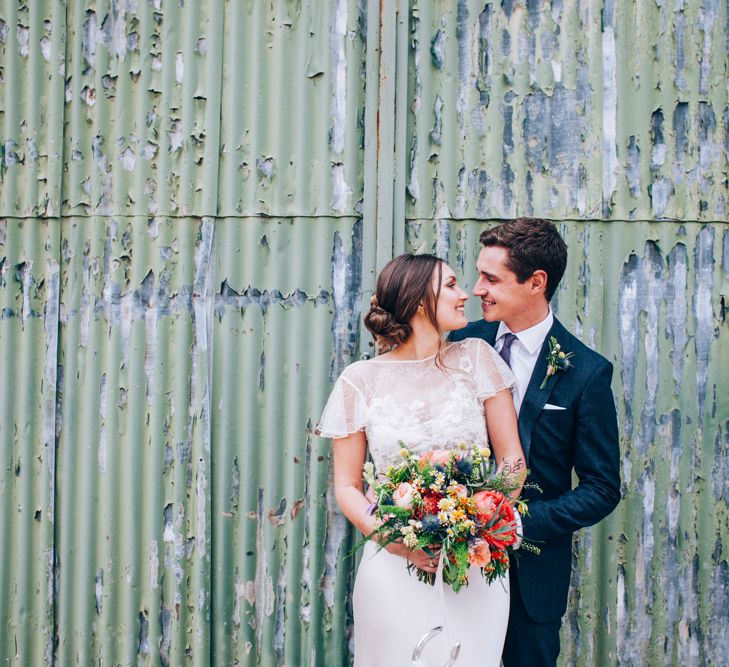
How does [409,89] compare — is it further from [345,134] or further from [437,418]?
[437,418]

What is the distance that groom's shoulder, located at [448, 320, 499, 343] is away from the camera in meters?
3.04

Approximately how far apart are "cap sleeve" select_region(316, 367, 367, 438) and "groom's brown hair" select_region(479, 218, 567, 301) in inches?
29.4

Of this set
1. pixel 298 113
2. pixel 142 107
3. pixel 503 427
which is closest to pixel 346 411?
pixel 503 427

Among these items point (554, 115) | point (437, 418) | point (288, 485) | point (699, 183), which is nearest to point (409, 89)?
point (554, 115)

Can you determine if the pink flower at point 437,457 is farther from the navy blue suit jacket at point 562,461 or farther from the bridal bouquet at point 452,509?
the navy blue suit jacket at point 562,461

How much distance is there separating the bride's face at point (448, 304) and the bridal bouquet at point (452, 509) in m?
0.51

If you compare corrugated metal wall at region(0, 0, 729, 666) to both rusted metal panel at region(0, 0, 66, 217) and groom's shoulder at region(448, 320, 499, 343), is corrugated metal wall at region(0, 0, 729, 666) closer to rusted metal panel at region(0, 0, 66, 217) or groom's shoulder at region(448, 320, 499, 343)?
rusted metal panel at region(0, 0, 66, 217)

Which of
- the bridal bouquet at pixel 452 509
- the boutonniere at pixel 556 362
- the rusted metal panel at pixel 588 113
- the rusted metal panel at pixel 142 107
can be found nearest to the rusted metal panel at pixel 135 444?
the rusted metal panel at pixel 142 107

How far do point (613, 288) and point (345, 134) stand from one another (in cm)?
142

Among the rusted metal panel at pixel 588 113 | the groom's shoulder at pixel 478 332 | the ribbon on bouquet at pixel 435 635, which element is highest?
Result: the rusted metal panel at pixel 588 113

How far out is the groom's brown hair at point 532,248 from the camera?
281cm

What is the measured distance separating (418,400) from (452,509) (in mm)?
547

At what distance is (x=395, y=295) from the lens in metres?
Result: 2.80

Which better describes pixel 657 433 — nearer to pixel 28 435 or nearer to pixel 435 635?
pixel 435 635
